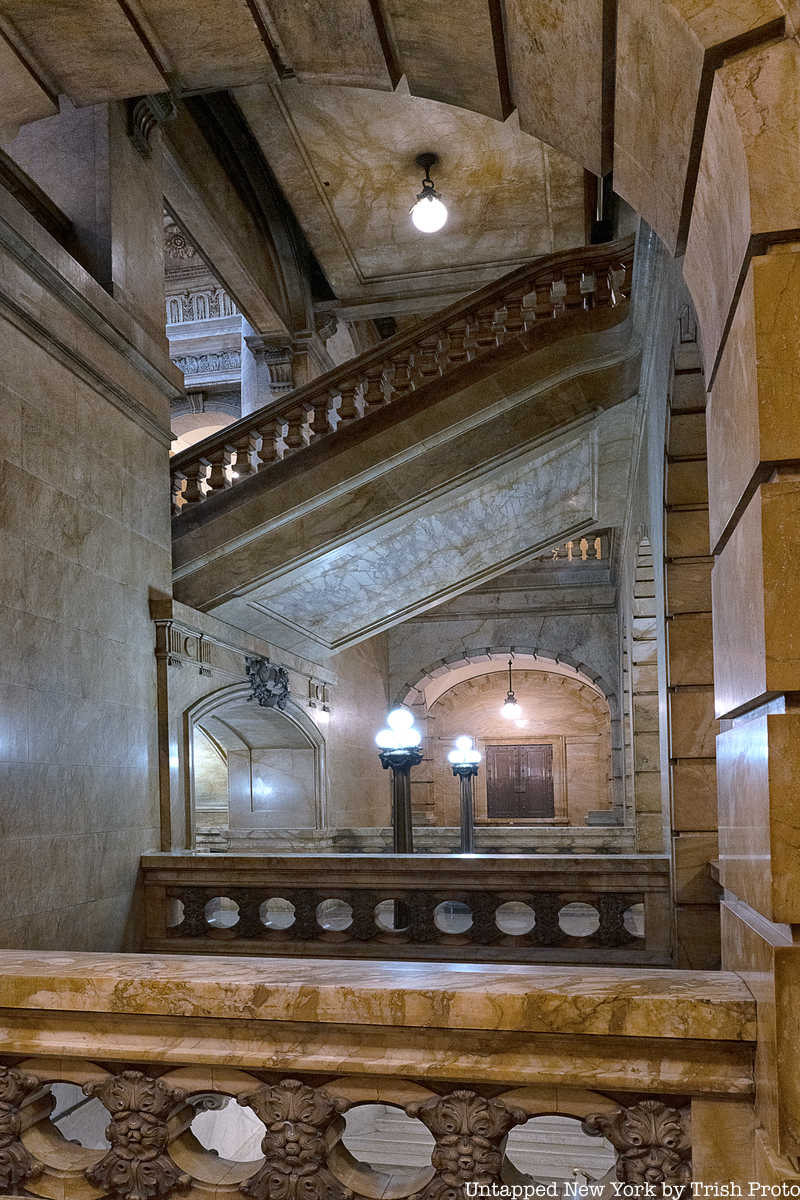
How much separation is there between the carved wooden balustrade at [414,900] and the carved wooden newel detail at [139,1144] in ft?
12.6

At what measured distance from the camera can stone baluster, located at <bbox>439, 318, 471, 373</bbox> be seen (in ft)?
27.9

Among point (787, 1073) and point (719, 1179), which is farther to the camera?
point (719, 1179)

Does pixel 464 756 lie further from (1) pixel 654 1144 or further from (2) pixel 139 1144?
(1) pixel 654 1144

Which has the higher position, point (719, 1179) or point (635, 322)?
point (635, 322)

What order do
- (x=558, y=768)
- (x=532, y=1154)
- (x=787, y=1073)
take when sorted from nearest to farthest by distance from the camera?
(x=787, y=1073) → (x=532, y=1154) → (x=558, y=768)

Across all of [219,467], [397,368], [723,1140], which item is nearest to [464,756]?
[219,467]

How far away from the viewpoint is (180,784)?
757 cm

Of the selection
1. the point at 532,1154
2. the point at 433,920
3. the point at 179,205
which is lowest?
the point at 532,1154

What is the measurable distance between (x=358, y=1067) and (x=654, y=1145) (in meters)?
0.62

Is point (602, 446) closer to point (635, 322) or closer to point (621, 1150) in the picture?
point (635, 322)

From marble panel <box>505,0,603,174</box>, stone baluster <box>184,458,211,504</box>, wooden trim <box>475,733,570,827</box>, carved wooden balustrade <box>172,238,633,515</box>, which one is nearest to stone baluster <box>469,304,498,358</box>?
carved wooden balustrade <box>172,238,633,515</box>

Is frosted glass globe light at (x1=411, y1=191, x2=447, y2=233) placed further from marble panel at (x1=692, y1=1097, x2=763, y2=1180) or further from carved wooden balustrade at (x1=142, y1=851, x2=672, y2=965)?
marble panel at (x1=692, y1=1097, x2=763, y2=1180)

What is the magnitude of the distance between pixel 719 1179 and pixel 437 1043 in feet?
1.96

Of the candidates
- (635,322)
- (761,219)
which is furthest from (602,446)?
(761,219)
